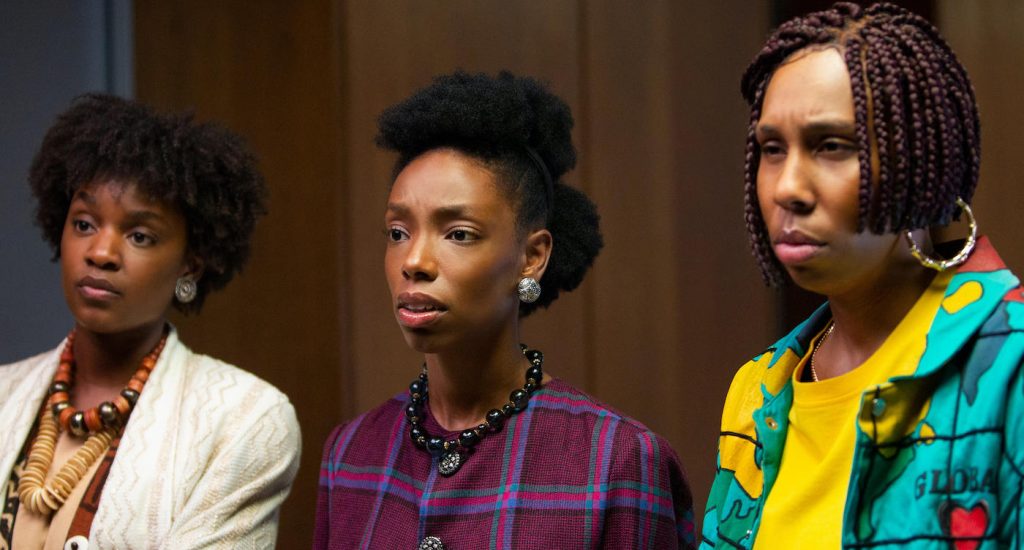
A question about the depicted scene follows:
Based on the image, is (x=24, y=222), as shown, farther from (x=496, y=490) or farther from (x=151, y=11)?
(x=496, y=490)

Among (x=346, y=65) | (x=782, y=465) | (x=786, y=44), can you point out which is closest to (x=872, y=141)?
(x=786, y=44)

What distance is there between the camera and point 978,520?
1.52m

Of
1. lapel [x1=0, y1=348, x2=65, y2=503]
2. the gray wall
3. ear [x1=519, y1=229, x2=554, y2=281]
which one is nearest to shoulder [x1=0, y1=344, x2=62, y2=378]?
lapel [x1=0, y1=348, x2=65, y2=503]

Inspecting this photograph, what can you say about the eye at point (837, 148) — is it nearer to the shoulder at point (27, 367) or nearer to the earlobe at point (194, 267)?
the earlobe at point (194, 267)

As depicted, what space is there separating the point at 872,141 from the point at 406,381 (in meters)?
1.90

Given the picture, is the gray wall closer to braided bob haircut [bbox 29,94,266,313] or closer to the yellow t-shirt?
braided bob haircut [bbox 29,94,266,313]

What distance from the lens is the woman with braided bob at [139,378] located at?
8.26 feet

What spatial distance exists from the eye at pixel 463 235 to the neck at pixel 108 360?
877 mm

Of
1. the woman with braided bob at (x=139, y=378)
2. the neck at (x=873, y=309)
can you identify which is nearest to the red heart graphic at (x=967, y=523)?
the neck at (x=873, y=309)

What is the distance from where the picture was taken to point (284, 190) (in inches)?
138

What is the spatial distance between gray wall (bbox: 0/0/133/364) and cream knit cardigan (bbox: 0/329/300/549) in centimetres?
111

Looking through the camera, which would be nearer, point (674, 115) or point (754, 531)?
point (754, 531)

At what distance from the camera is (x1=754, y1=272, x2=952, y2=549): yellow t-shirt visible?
1.69 metres

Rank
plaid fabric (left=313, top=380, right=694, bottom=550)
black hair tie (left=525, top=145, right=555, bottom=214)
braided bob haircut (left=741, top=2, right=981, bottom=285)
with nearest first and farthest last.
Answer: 1. braided bob haircut (left=741, top=2, right=981, bottom=285)
2. plaid fabric (left=313, top=380, right=694, bottom=550)
3. black hair tie (left=525, top=145, right=555, bottom=214)
